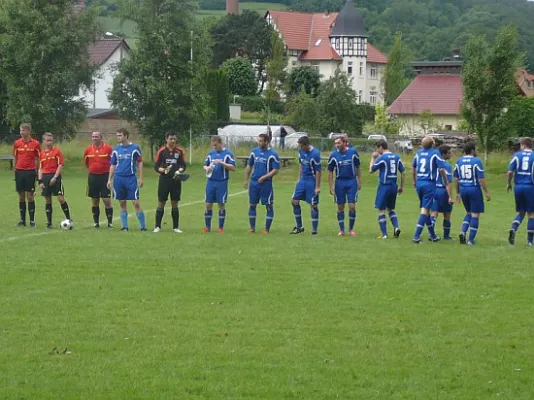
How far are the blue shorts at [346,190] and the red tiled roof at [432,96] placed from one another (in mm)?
69414

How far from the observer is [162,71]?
46188mm

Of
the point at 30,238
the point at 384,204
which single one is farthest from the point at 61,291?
the point at 384,204

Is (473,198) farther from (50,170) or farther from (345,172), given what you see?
(50,170)

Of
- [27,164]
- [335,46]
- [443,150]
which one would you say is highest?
[335,46]

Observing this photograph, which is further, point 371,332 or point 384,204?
point 384,204

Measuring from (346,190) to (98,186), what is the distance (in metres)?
5.12

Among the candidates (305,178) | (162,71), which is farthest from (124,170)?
(162,71)

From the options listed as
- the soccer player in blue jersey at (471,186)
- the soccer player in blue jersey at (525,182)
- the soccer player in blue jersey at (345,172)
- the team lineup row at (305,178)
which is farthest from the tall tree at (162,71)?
the soccer player in blue jersey at (525,182)

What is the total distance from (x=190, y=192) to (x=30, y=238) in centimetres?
1694

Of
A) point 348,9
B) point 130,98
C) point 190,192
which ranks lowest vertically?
point 190,192

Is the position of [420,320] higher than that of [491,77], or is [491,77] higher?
[491,77]

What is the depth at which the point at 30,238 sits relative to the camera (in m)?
17.9

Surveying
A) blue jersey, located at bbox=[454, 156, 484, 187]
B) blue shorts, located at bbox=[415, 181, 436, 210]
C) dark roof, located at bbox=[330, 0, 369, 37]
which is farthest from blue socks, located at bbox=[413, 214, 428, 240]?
dark roof, located at bbox=[330, 0, 369, 37]

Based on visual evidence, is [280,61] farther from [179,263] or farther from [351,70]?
[179,263]
